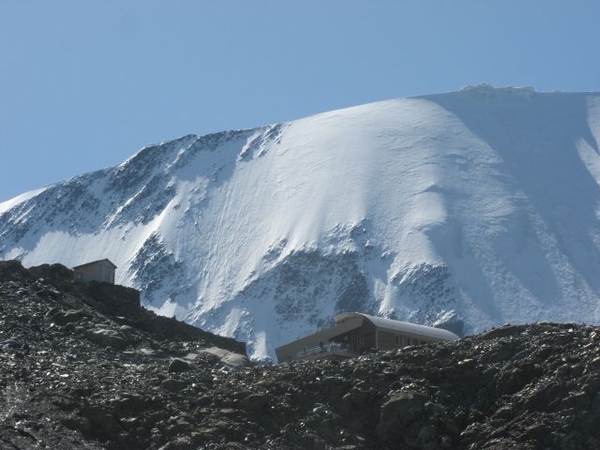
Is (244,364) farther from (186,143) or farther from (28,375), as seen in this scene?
(186,143)

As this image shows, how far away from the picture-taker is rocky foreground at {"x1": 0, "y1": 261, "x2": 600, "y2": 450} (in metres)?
30.7

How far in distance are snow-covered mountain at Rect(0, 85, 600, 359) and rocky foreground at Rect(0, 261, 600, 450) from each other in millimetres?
78580

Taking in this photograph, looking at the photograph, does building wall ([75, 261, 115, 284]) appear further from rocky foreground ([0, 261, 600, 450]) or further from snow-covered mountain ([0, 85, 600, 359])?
snow-covered mountain ([0, 85, 600, 359])

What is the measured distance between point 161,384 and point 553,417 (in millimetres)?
8613

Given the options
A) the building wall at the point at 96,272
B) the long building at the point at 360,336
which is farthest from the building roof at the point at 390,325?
the building wall at the point at 96,272

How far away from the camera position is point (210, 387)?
3412cm

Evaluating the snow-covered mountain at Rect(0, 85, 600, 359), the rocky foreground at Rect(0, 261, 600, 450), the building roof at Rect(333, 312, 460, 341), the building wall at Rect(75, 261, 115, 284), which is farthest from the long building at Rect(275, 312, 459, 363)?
the snow-covered mountain at Rect(0, 85, 600, 359)

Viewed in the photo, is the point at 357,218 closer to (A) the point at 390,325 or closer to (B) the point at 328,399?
(A) the point at 390,325

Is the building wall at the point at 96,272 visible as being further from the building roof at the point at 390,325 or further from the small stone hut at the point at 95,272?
the building roof at the point at 390,325

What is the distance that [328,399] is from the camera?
3347 centimetres

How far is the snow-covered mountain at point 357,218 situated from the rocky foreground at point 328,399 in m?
78.6

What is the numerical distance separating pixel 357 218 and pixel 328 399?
110337 mm

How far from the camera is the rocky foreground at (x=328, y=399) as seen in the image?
1209 inches

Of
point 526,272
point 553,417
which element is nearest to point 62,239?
point 526,272
